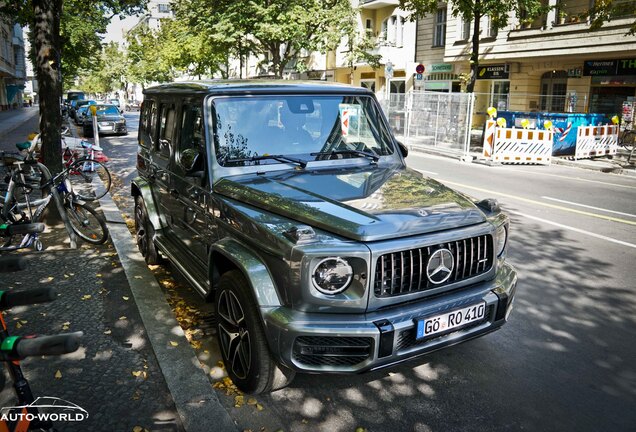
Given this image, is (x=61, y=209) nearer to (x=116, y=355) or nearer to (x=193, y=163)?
(x=116, y=355)

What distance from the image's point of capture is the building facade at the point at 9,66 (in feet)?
165

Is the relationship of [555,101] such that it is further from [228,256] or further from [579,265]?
[228,256]

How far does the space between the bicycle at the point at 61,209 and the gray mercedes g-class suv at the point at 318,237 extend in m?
2.56

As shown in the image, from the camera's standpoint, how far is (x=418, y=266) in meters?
3.09

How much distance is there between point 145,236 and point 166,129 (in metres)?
1.59

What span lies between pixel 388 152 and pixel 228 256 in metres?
1.92

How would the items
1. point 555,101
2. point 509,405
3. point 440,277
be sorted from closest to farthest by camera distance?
point 440,277
point 509,405
point 555,101

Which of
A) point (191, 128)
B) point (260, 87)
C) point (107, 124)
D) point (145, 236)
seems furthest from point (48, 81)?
point (107, 124)

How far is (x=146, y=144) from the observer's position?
241 inches

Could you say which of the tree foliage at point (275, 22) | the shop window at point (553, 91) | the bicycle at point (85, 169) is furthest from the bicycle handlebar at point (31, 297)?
the shop window at point (553, 91)

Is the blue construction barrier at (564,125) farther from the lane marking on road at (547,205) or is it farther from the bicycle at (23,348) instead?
the bicycle at (23,348)

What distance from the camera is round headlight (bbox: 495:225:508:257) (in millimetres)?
3704

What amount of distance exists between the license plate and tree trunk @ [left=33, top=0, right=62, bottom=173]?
6567 millimetres

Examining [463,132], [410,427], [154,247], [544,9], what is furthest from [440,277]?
[544,9]
